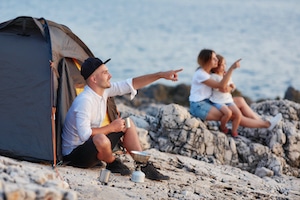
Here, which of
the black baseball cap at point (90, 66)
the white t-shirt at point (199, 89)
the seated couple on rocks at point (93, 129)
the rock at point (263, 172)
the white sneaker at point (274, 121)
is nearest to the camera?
the seated couple on rocks at point (93, 129)

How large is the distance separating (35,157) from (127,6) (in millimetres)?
78527

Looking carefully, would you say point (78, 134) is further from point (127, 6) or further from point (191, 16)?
point (127, 6)

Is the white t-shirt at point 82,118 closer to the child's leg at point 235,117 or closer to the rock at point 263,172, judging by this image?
the rock at point 263,172

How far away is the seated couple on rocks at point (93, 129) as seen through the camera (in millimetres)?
7934

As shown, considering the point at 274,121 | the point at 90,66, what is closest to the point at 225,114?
the point at 274,121

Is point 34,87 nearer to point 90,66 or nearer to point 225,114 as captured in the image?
point 90,66

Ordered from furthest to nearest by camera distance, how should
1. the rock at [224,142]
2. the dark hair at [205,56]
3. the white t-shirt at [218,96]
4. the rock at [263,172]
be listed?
the white t-shirt at [218,96]
the dark hair at [205,56]
the rock at [224,142]
the rock at [263,172]

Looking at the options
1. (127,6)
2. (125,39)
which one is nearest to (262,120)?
(125,39)

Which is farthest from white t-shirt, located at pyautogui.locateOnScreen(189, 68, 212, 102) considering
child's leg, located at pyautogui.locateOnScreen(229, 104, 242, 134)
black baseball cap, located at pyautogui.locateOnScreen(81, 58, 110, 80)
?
black baseball cap, located at pyautogui.locateOnScreen(81, 58, 110, 80)

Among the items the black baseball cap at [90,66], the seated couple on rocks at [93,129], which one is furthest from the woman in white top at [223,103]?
the black baseball cap at [90,66]

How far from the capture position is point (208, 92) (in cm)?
1139

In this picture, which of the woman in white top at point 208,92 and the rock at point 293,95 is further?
the rock at point 293,95

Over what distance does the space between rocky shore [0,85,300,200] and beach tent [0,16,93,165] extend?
289 mm

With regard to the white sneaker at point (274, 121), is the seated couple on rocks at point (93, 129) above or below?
above
